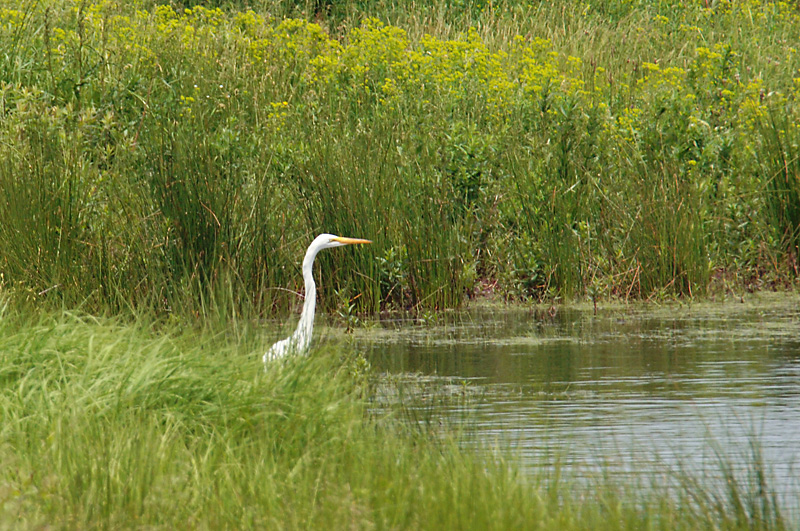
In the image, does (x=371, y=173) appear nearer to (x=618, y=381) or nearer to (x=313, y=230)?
(x=313, y=230)

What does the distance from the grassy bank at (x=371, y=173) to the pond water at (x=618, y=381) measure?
1.50 ft

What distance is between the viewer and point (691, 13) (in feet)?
45.1

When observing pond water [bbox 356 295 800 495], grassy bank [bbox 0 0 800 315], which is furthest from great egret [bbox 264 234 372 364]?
pond water [bbox 356 295 800 495]

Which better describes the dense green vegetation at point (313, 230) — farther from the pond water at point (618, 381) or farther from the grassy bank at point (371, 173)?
the pond water at point (618, 381)

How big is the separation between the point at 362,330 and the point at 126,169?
6.02ft

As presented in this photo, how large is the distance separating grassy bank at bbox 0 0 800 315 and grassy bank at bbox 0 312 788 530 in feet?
4.52

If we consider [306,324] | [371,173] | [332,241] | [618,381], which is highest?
[371,173]

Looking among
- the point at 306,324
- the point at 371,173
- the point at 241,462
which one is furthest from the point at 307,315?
the point at 371,173

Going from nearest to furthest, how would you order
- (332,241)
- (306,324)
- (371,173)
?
(306,324) → (332,241) → (371,173)

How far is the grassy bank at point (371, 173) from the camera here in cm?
726

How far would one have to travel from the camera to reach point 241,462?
4.15 metres

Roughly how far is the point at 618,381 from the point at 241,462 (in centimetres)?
256

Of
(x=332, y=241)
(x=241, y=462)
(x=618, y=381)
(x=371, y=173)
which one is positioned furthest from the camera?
(x=371, y=173)

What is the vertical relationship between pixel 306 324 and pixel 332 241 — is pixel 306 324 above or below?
below
